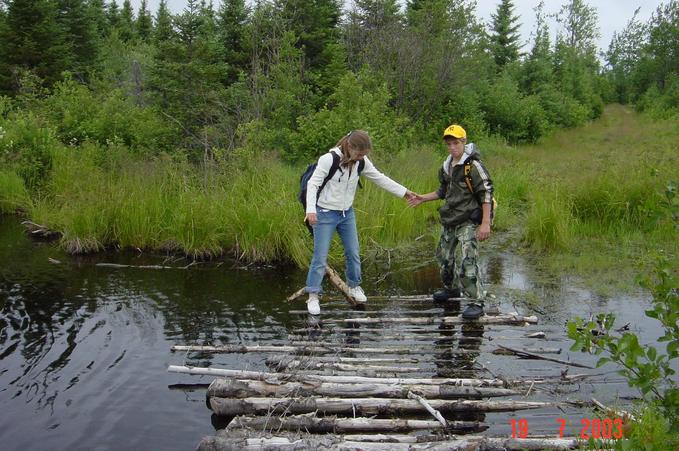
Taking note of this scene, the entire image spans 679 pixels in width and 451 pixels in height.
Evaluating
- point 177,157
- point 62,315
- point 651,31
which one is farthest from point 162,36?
point 651,31

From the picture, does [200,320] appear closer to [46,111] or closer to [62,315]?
[62,315]

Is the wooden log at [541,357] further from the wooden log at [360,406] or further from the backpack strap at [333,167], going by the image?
the backpack strap at [333,167]

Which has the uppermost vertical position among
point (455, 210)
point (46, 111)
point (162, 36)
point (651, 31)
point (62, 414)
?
point (651, 31)

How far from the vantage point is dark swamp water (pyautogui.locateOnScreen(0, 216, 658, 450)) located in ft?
15.6

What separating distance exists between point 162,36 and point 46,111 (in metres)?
6.15

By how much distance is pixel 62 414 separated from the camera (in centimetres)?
489

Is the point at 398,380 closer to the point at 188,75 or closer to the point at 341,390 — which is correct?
the point at 341,390

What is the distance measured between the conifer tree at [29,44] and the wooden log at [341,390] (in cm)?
2688

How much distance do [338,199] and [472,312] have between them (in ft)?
6.57

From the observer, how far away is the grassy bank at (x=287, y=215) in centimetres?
948

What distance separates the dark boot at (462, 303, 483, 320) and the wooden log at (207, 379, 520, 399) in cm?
177

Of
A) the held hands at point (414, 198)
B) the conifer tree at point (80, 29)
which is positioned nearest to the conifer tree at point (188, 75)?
the held hands at point (414, 198)

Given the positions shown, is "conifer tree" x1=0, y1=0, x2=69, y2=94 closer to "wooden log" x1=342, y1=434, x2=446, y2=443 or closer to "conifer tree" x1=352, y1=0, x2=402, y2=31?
"conifer tree" x1=352, y1=0, x2=402, y2=31

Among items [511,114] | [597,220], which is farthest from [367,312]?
[511,114]
